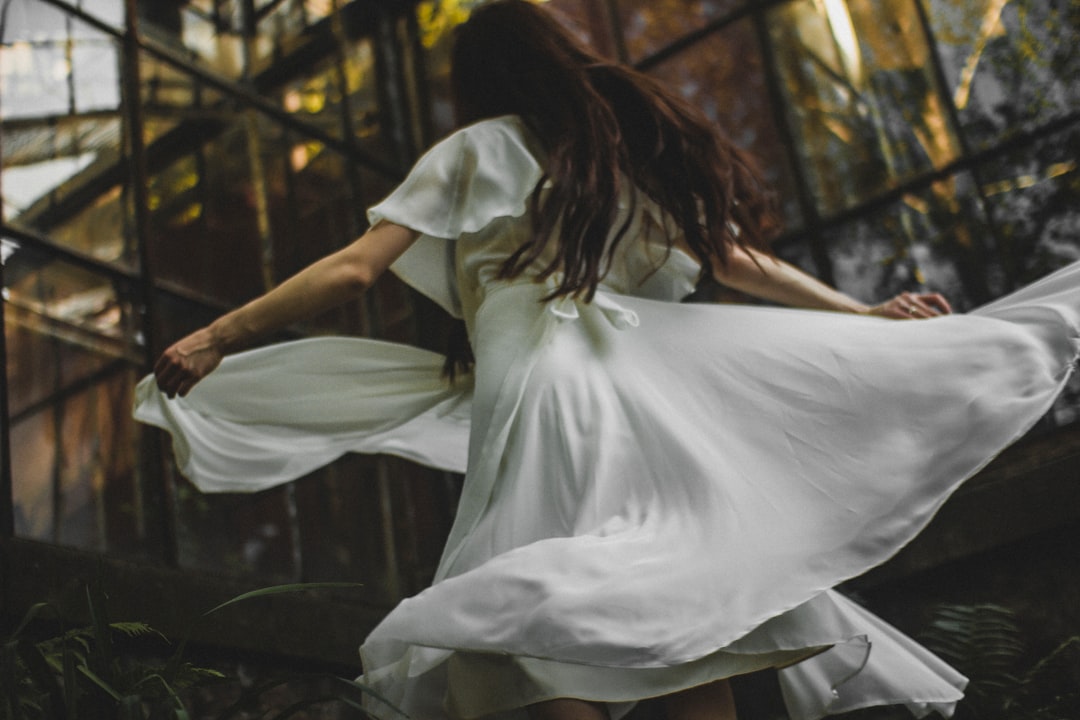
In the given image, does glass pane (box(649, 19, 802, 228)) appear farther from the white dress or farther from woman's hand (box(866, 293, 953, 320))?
the white dress

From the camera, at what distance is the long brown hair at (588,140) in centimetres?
225

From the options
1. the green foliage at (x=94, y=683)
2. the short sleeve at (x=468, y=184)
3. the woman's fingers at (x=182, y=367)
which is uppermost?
the short sleeve at (x=468, y=184)

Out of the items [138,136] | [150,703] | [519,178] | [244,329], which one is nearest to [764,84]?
[138,136]

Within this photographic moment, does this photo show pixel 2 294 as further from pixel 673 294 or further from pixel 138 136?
pixel 673 294

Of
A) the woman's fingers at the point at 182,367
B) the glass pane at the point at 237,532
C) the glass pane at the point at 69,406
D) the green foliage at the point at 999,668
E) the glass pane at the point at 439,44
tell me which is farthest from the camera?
the glass pane at the point at 439,44

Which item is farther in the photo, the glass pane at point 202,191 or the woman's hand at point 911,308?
the glass pane at point 202,191

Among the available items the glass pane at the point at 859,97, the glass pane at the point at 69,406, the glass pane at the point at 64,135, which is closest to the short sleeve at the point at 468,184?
the glass pane at the point at 69,406

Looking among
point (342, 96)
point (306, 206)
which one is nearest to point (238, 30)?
point (342, 96)

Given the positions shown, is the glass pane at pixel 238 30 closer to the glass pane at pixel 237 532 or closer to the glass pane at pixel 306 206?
the glass pane at pixel 306 206

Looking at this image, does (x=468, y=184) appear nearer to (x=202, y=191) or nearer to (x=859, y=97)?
(x=202, y=191)

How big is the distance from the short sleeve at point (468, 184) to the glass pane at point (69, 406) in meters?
1.53

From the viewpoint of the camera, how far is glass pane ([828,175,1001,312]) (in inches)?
160

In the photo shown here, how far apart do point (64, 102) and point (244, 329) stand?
2244 mm

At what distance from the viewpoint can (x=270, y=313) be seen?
6.98ft
